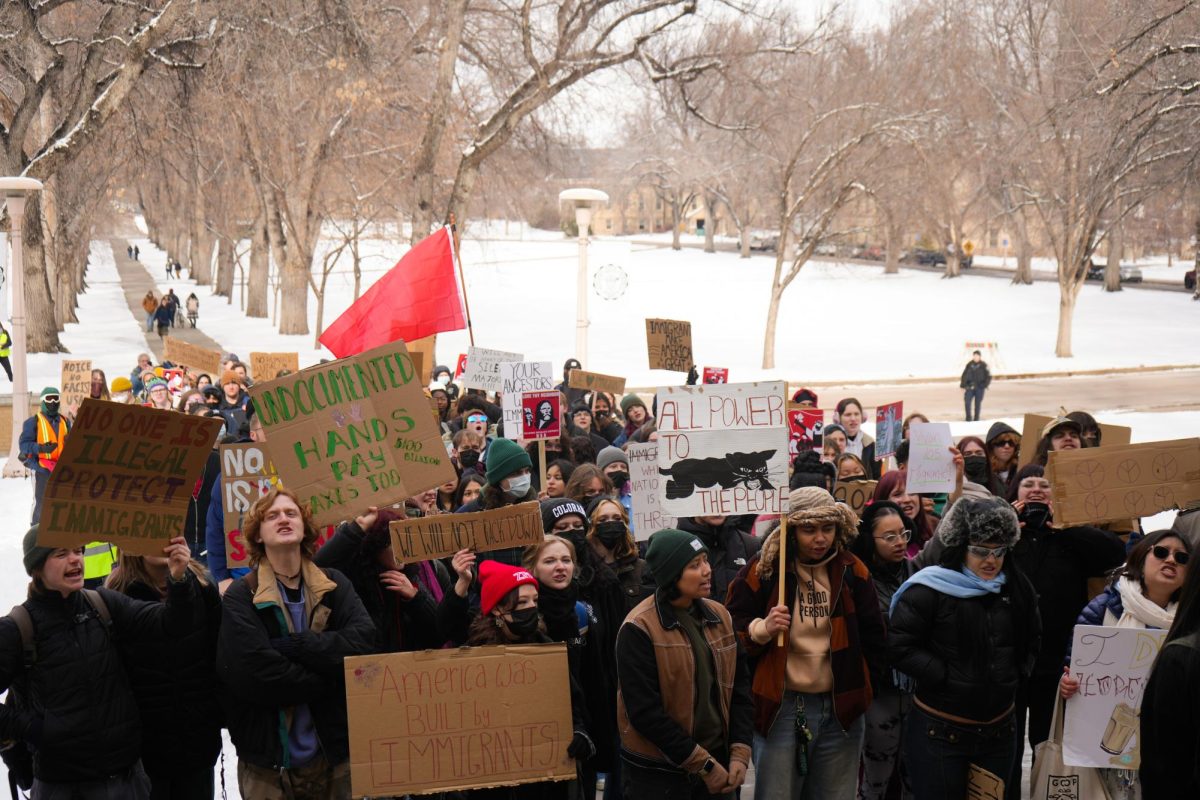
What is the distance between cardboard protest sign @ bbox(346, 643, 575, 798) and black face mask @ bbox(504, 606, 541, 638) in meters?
0.07

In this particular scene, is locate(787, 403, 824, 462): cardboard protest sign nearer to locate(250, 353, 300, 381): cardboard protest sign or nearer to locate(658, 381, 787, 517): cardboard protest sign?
locate(658, 381, 787, 517): cardboard protest sign

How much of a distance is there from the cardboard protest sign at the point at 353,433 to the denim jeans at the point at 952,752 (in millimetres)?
2377

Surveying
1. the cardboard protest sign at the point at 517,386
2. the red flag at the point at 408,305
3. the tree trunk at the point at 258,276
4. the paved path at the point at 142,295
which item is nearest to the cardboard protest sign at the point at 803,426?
the cardboard protest sign at the point at 517,386

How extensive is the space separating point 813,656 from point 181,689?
2.45 metres

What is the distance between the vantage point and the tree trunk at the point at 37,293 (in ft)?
82.1

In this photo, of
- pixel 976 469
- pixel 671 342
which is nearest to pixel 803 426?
pixel 976 469

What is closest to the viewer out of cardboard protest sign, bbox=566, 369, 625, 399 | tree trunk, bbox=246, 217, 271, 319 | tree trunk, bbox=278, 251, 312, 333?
cardboard protest sign, bbox=566, 369, 625, 399

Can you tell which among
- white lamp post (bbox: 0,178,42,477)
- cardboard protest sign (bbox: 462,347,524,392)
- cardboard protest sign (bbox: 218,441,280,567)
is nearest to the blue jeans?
cardboard protest sign (bbox: 218,441,280,567)

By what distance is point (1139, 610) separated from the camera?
4.95 meters

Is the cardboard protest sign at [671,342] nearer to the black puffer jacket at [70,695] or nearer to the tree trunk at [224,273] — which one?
the black puffer jacket at [70,695]

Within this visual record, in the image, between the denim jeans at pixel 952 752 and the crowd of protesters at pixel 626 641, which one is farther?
the denim jeans at pixel 952 752

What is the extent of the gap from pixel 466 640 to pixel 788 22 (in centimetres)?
2281

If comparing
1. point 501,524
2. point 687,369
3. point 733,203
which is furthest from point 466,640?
point 733,203

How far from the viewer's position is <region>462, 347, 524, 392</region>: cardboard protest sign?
42.6 ft
